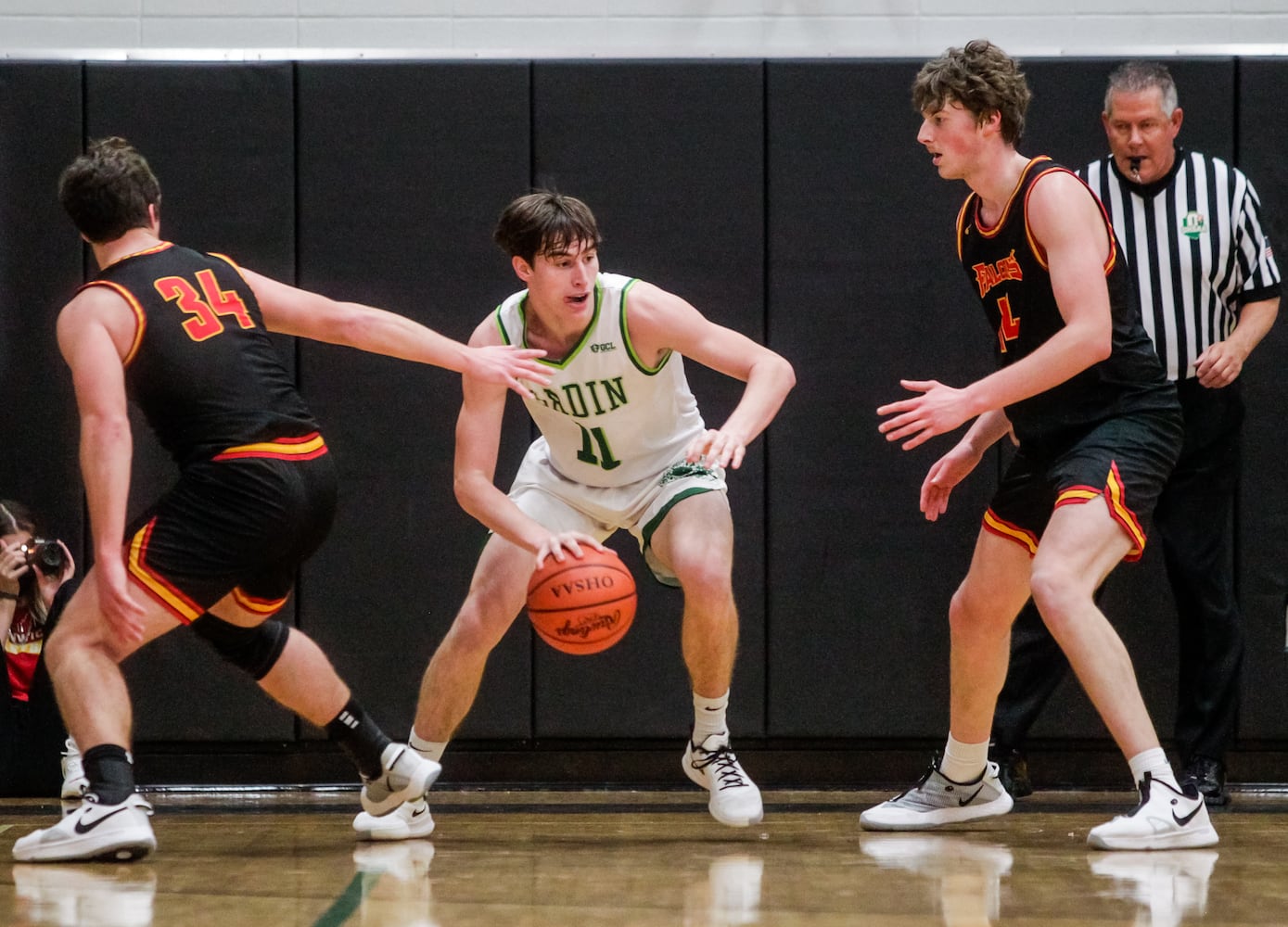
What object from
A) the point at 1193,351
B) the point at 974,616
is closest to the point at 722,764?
the point at 974,616

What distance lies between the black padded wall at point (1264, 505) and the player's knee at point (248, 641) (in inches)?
134

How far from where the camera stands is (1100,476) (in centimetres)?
350

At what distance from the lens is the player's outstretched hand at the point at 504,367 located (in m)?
3.46

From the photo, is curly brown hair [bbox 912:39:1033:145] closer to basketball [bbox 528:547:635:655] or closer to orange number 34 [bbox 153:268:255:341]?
basketball [bbox 528:547:635:655]

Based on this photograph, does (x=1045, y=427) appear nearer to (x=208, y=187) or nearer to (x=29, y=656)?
(x=208, y=187)

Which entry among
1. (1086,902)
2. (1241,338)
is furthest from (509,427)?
(1086,902)

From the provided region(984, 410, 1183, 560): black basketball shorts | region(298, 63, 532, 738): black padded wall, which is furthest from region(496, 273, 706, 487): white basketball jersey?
region(298, 63, 532, 738): black padded wall

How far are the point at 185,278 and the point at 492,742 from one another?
2.37 meters

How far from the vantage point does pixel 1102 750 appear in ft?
17.3

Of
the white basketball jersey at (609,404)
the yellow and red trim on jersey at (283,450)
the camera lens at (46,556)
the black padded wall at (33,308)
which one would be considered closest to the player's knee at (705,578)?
the white basketball jersey at (609,404)

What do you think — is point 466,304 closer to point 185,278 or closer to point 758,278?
point 758,278

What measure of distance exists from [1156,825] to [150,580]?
2412mm

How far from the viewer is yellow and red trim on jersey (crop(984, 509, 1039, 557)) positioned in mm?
3686

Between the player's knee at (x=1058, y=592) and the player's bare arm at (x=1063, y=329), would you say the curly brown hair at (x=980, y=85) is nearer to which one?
the player's bare arm at (x=1063, y=329)
